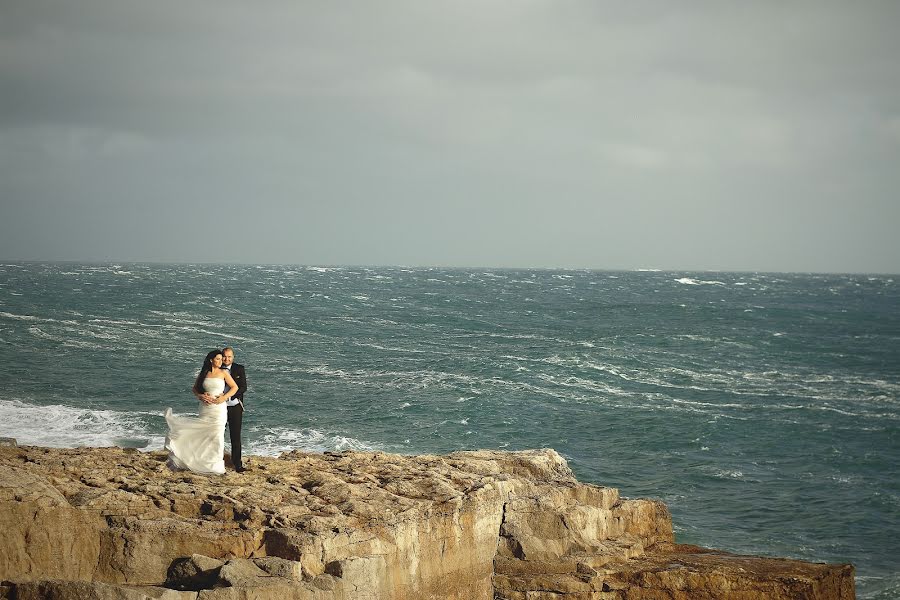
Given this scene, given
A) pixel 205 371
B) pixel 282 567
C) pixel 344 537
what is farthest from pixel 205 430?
pixel 282 567

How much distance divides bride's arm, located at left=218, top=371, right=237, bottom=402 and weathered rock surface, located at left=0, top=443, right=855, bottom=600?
47.7 inches

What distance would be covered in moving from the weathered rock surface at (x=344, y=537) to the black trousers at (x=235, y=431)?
0.34 meters

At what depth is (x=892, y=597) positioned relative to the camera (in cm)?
1684

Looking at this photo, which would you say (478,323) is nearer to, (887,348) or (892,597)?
(887,348)

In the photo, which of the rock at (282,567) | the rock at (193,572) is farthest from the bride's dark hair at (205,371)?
the rock at (282,567)

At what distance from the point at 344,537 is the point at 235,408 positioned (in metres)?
3.35

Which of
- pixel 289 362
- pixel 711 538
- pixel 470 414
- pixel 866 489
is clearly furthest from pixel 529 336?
pixel 711 538

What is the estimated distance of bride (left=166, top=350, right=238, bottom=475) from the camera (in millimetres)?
11086

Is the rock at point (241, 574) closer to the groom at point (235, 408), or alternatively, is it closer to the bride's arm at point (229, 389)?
the groom at point (235, 408)

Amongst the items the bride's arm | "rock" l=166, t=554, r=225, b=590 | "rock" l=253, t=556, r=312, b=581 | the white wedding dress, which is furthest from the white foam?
"rock" l=253, t=556, r=312, b=581

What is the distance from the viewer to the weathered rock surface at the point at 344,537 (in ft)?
27.8

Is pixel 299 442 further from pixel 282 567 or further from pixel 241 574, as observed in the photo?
pixel 241 574

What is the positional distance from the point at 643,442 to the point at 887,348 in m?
40.7

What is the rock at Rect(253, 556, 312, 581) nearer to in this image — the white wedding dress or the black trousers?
the white wedding dress
